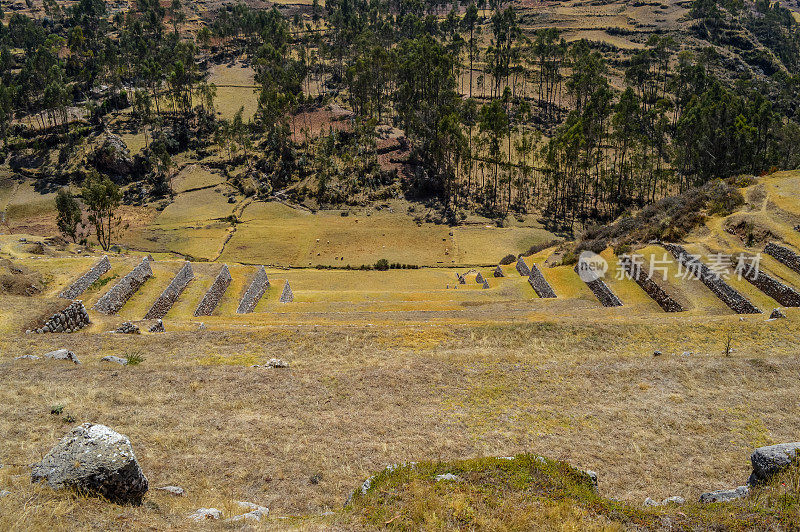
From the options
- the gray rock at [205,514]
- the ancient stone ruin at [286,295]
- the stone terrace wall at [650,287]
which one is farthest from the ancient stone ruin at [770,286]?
the ancient stone ruin at [286,295]

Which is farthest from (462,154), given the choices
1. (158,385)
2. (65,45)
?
(65,45)

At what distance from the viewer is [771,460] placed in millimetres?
14562

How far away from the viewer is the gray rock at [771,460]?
567 inches

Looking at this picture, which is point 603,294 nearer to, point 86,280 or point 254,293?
point 254,293

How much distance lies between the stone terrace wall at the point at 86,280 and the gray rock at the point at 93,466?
2661 cm

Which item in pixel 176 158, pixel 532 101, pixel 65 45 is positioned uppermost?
pixel 65 45

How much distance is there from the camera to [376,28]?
17550 centimetres

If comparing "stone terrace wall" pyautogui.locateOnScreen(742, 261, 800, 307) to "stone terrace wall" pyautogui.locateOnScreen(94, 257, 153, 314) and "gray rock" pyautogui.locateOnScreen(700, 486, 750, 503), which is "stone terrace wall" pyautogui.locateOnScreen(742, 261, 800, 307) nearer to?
"gray rock" pyautogui.locateOnScreen(700, 486, 750, 503)

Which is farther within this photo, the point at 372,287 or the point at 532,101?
the point at 532,101

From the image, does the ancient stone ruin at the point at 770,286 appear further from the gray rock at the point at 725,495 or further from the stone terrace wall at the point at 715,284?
the gray rock at the point at 725,495

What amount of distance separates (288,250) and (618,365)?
57519 mm

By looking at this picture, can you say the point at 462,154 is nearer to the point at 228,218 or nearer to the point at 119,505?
the point at 228,218

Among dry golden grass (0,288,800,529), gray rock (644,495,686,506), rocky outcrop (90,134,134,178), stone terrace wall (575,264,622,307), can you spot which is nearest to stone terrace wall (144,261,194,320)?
dry golden grass (0,288,800,529)

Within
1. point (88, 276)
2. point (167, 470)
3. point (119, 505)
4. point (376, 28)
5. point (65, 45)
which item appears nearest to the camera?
point (119, 505)
